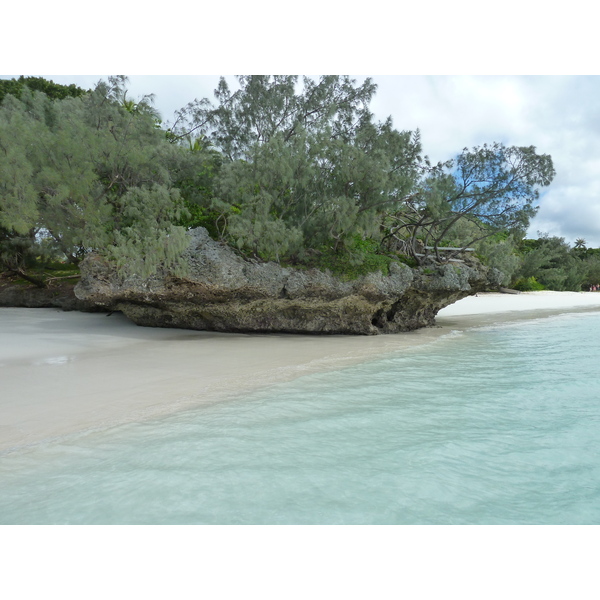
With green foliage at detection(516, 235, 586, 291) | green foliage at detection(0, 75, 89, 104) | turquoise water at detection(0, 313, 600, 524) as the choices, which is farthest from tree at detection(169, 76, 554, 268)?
green foliage at detection(516, 235, 586, 291)

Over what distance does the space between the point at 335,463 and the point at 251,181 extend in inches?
321

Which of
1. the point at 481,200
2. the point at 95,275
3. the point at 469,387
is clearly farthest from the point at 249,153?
the point at 469,387

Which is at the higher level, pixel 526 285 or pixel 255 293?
pixel 526 285

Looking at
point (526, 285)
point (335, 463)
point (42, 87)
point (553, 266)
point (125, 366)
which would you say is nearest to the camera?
point (335, 463)

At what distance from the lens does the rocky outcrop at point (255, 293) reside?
10.0 m

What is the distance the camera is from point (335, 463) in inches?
138

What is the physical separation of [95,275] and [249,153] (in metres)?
5.17

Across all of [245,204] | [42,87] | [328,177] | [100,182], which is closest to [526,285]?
[328,177]

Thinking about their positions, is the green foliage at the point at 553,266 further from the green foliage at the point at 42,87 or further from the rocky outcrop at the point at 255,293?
the green foliage at the point at 42,87

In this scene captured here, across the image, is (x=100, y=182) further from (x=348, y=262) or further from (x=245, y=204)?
(x=348, y=262)

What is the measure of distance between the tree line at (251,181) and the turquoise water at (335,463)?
572 centimetres

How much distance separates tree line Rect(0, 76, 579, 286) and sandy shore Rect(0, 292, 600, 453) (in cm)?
210
